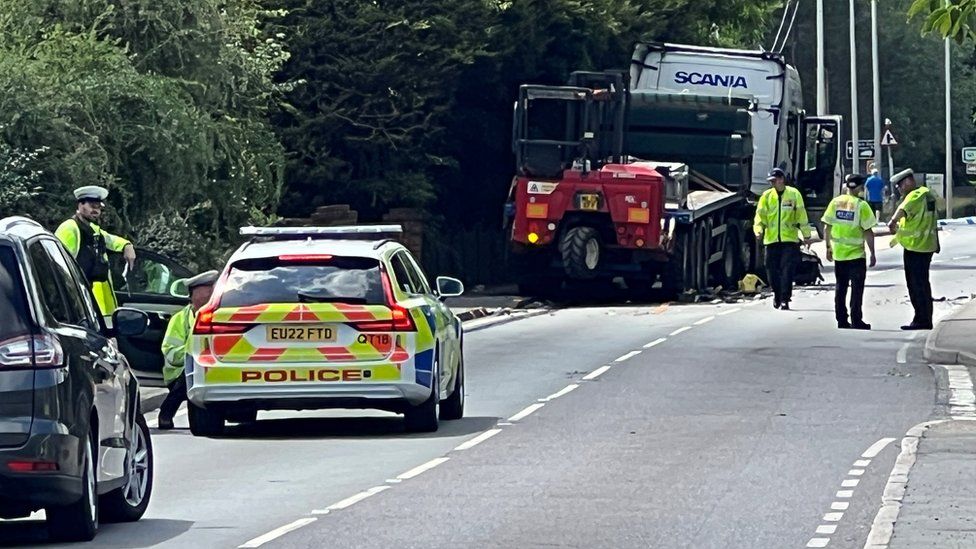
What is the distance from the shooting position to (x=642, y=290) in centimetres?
3372

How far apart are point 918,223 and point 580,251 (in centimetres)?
729

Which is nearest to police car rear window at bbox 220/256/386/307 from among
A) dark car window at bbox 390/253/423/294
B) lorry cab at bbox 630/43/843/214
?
dark car window at bbox 390/253/423/294

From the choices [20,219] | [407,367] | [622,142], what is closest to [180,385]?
[407,367]

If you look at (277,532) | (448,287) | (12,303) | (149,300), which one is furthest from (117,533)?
(149,300)

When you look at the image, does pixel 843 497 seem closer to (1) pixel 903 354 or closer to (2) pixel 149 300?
(2) pixel 149 300

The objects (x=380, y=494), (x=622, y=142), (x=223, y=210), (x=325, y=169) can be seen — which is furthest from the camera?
(x=325, y=169)

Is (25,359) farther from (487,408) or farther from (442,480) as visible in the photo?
(487,408)

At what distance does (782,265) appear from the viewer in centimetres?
2836

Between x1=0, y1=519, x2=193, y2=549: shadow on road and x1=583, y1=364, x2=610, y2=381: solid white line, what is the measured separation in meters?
8.92

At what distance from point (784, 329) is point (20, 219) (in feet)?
52.1

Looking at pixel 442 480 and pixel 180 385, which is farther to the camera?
pixel 180 385

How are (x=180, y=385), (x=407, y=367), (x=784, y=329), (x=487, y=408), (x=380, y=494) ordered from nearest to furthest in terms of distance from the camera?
→ 1. (x=380, y=494)
2. (x=407, y=367)
3. (x=180, y=385)
4. (x=487, y=408)
5. (x=784, y=329)

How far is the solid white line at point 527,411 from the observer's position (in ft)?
54.3

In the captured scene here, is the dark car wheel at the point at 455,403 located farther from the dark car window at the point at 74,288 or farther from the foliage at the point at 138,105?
the foliage at the point at 138,105
